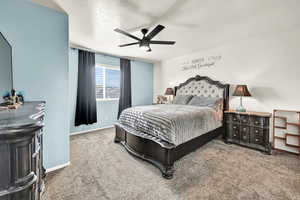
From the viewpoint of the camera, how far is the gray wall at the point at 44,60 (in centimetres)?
173

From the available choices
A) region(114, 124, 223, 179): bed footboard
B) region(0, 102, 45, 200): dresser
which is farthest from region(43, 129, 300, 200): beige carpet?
region(0, 102, 45, 200): dresser

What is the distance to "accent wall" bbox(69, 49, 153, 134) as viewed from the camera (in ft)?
12.5

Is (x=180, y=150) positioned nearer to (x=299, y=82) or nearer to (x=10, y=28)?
(x=299, y=82)

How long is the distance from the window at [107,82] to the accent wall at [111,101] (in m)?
0.16

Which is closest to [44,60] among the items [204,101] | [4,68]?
[4,68]

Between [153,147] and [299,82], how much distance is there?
3.15 m

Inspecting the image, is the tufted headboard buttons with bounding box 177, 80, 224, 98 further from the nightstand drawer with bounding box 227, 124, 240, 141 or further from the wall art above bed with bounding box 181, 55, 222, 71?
the nightstand drawer with bounding box 227, 124, 240, 141

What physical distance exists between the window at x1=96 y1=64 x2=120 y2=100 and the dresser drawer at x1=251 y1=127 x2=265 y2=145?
4.07m

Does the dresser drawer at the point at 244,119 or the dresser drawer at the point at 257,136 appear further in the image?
the dresser drawer at the point at 244,119

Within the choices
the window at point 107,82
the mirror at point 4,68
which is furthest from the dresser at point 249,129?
the mirror at point 4,68

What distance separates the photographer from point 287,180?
5.98 ft

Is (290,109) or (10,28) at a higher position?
(10,28)

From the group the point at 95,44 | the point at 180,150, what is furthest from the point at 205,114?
the point at 95,44

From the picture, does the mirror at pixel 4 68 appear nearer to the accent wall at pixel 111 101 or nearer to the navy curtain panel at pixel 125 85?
the accent wall at pixel 111 101
